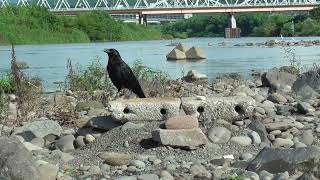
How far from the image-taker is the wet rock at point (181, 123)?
698 centimetres

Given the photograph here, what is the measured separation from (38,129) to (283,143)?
284 centimetres

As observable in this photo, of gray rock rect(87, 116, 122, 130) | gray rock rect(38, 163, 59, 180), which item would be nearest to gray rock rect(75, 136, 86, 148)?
gray rock rect(87, 116, 122, 130)

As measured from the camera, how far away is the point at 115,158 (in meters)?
6.45

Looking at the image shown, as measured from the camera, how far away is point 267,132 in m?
7.61

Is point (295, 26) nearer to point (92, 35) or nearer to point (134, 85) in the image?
point (92, 35)

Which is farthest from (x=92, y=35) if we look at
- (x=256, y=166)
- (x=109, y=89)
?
(x=256, y=166)

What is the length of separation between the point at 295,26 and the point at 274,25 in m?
4.21

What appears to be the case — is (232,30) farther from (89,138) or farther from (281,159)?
(281,159)

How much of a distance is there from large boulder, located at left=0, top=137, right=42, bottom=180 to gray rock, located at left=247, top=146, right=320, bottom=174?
5.99 ft

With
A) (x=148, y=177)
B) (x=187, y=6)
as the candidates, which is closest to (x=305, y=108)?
(x=148, y=177)

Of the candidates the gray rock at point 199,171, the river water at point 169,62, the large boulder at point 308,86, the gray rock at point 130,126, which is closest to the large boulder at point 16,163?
the gray rock at point 199,171

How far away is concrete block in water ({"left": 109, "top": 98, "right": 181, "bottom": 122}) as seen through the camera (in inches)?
301

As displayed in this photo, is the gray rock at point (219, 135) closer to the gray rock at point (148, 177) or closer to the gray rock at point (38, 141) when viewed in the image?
the gray rock at point (148, 177)

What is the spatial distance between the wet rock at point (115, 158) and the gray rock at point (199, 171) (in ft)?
2.32
